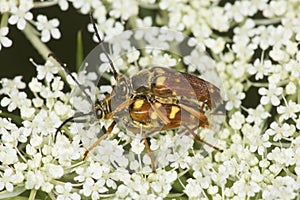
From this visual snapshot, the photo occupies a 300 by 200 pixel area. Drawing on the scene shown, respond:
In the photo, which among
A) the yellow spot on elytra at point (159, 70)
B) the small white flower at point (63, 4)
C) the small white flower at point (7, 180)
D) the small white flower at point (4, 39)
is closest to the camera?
the small white flower at point (7, 180)

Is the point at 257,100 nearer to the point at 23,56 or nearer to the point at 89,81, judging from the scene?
the point at 89,81

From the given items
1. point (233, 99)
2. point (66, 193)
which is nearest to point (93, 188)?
point (66, 193)

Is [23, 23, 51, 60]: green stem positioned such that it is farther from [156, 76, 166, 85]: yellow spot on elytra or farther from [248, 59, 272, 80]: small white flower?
[248, 59, 272, 80]: small white flower

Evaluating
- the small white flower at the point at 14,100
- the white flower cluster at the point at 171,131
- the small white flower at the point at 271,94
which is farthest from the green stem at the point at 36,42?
the small white flower at the point at 271,94

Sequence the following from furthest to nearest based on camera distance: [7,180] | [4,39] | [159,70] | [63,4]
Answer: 1. [63,4]
2. [4,39]
3. [159,70]
4. [7,180]

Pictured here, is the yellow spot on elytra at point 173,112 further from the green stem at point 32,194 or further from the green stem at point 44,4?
the green stem at point 44,4

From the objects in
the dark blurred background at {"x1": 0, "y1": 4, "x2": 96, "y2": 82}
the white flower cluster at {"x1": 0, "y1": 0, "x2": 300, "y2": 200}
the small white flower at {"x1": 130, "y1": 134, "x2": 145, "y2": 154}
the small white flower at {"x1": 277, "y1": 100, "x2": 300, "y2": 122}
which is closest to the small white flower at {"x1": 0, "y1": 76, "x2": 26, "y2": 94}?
the white flower cluster at {"x1": 0, "y1": 0, "x2": 300, "y2": 200}

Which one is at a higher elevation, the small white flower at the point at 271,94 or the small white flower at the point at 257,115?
the small white flower at the point at 271,94

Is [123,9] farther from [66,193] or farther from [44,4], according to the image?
[66,193]
